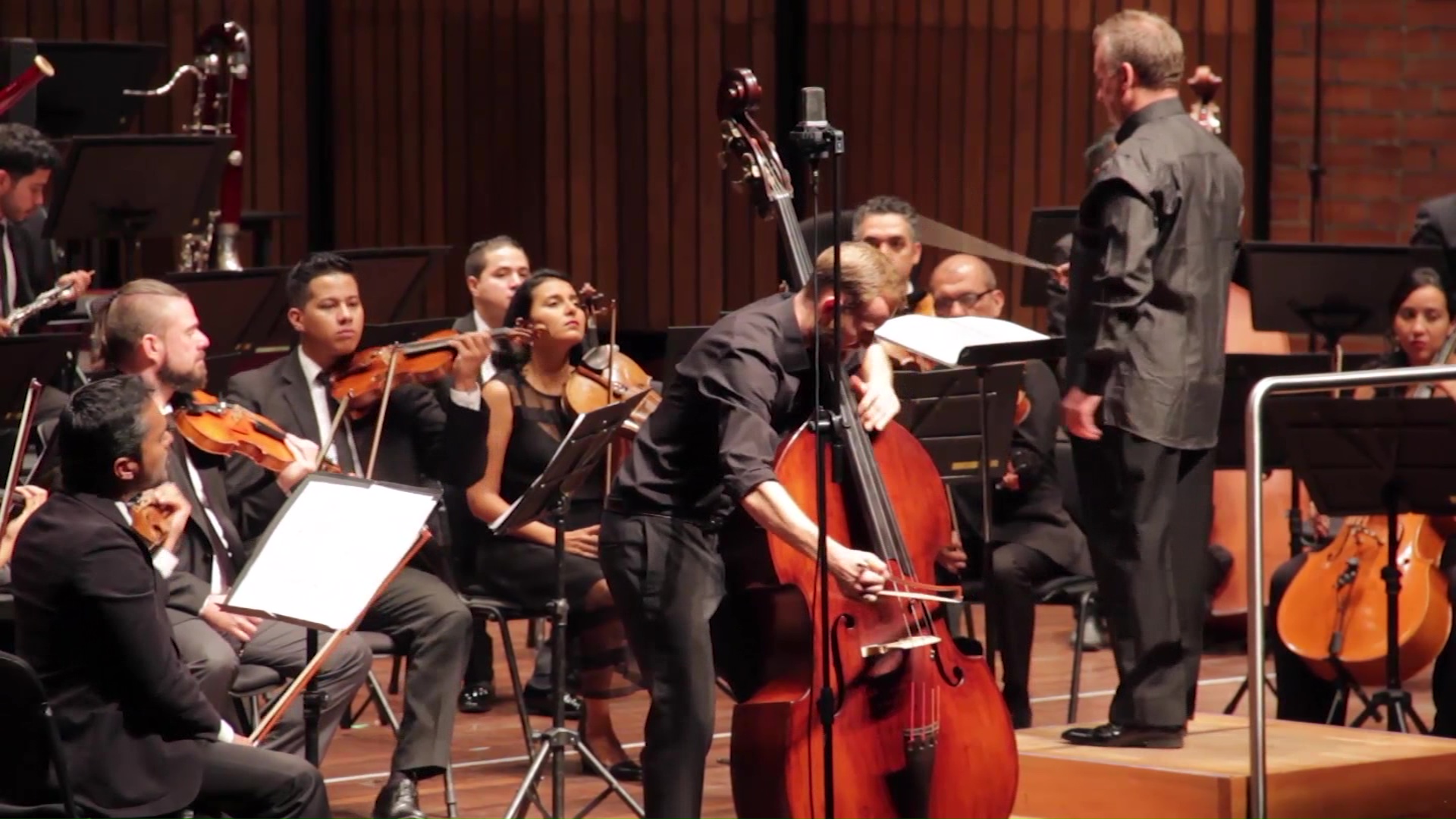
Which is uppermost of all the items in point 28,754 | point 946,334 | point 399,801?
point 946,334

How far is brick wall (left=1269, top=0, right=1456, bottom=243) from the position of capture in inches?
316

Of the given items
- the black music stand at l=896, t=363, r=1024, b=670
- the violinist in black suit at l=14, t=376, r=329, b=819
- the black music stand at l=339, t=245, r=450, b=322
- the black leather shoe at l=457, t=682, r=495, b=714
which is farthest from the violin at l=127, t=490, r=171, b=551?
the black leather shoe at l=457, t=682, r=495, b=714

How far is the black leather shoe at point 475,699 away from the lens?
592 centimetres

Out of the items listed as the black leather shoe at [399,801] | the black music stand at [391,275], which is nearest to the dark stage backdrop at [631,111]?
the black music stand at [391,275]

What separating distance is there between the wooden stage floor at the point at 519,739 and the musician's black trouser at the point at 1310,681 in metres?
0.46

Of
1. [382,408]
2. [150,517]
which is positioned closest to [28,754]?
[150,517]

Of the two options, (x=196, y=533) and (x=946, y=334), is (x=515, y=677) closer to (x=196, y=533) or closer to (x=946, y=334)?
(x=196, y=533)

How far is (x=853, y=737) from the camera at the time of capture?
371cm

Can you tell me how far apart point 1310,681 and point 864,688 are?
2059 millimetres

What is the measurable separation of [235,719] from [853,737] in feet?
4.88

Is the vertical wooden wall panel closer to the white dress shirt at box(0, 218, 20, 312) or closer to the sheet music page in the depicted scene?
the white dress shirt at box(0, 218, 20, 312)

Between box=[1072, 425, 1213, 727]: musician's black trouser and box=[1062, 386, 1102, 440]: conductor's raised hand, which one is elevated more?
box=[1062, 386, 1102, 440]: conductor's raised hand

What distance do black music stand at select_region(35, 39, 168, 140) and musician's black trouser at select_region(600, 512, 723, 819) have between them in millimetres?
3244

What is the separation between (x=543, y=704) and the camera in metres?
5.74
